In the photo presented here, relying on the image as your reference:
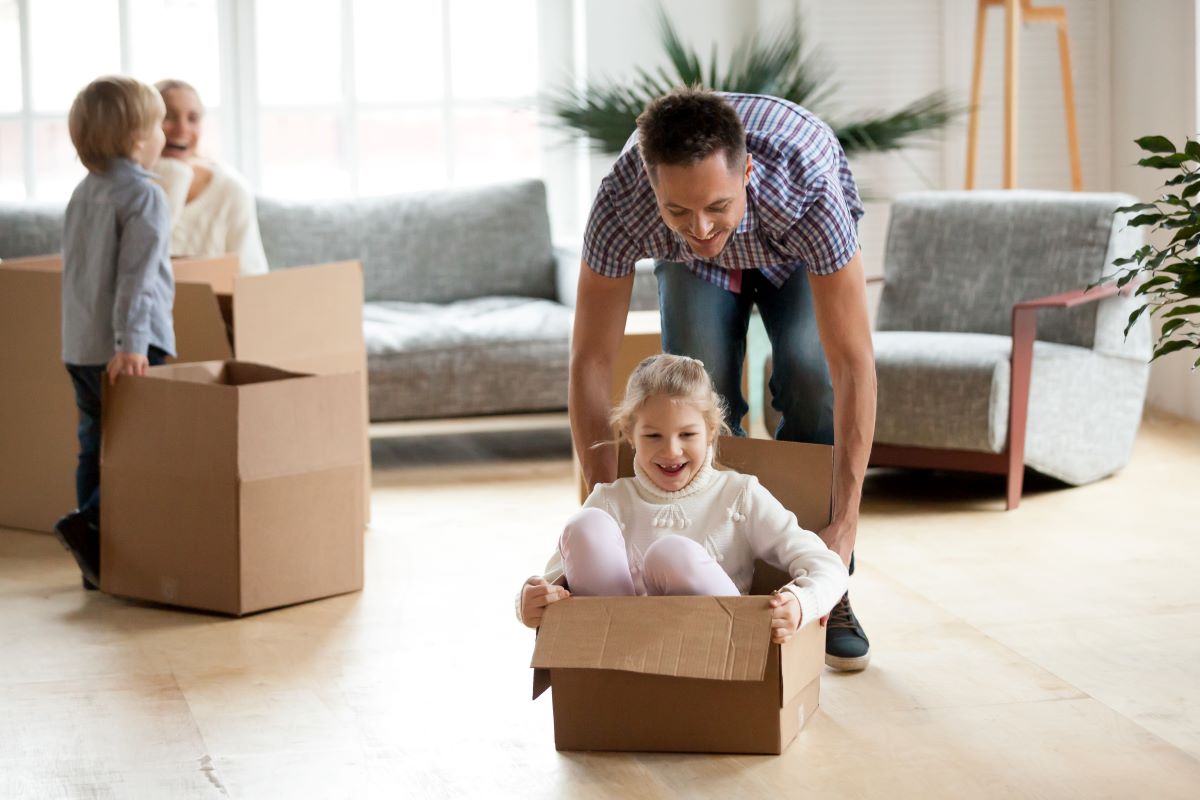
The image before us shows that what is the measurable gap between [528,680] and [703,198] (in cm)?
94

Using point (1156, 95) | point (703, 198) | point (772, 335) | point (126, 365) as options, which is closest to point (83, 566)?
point (126, 365)

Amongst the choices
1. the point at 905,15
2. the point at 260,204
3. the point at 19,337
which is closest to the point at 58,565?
the point at 19,337

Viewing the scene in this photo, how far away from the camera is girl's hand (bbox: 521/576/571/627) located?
2117mm

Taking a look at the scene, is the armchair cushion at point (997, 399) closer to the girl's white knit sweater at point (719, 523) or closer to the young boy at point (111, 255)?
the girl's white knit sweater at point (719, 523)

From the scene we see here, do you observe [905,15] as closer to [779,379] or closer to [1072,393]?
[1072,393]

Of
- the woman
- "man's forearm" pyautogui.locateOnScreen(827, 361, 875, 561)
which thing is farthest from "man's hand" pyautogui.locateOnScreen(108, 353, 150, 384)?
"man's forearm" pyautogui.locateOnScreen(827, 361, 875, 561)

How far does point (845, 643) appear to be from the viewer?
2.55m

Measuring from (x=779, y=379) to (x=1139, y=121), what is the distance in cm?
306

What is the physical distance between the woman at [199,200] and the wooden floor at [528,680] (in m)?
0.85

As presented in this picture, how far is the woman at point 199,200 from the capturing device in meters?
3.99

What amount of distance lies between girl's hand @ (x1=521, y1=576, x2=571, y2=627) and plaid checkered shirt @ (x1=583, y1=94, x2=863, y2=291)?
53cm

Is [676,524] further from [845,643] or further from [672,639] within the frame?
[845,643]

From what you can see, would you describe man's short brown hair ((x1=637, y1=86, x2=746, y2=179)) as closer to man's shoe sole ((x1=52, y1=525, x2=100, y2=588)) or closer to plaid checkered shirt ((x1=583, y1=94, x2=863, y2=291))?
plaid checkered shirt ((x1=583, y1=94, x2=863, y2=291))

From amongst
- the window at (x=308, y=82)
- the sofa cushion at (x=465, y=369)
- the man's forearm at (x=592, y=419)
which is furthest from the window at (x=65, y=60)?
the man's forearm at (x=592, y=419)
